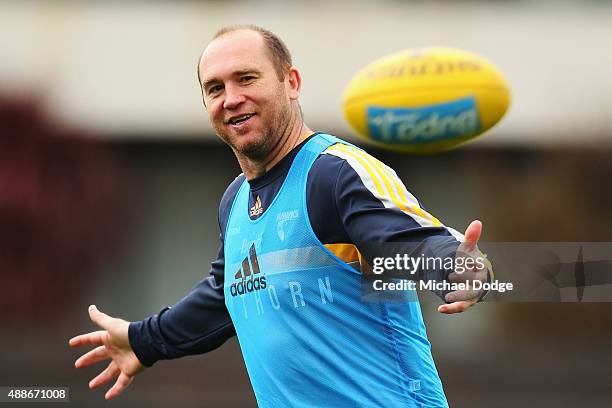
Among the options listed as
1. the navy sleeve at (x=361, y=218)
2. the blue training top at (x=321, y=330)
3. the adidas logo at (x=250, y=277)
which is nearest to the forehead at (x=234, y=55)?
the blue training top at (x=321, y=330)

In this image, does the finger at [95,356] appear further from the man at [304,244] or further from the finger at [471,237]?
the finger at [471,237]

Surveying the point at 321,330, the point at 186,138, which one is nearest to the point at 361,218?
the point at 321,330

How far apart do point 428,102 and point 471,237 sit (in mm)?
2094

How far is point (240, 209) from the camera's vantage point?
4820mm

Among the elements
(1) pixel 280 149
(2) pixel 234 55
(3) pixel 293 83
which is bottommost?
(1) pixel 280 149

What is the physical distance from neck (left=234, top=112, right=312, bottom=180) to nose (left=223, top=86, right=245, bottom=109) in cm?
22

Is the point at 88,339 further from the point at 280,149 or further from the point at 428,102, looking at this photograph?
the point at 428,102

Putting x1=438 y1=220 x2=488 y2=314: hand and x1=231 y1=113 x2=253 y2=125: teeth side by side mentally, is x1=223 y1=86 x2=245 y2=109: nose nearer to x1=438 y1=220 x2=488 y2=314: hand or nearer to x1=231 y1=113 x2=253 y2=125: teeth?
x1=231 y1=113 x2=253 y2=125: teeth

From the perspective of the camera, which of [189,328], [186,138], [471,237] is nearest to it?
[471,237]

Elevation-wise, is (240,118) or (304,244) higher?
(240,118)

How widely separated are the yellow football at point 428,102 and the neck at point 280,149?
103 cm

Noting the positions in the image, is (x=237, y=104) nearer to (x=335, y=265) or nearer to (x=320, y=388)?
(x=335, y=265)

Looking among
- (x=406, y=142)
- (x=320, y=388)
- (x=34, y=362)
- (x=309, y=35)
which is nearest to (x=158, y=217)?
(x=309, y=35)

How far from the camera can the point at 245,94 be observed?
450cm
